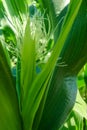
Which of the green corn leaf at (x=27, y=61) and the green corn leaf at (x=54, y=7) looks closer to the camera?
Answer: the green corn leaf at (x=27, y=61)

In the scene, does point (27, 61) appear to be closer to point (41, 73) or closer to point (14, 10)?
point (41, 73)

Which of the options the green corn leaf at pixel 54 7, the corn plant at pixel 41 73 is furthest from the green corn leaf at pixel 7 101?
the green corn leaf at pixel 54 7

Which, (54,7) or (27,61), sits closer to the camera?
(27,61)

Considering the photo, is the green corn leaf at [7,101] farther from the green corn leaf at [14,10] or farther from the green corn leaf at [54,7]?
the green corn leaf at [54,7]

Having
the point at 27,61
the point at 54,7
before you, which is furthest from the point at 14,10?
the point at 27,61

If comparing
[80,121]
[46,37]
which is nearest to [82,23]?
[46,37]

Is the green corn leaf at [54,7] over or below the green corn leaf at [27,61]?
over

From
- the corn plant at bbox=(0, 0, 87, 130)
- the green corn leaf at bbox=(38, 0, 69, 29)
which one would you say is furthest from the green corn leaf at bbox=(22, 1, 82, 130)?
the green corn leaf at bbox=(38, 0, 69, 29)

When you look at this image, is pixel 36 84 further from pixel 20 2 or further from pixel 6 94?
pixel 20 2
